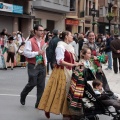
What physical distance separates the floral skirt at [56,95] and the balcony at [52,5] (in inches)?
1281

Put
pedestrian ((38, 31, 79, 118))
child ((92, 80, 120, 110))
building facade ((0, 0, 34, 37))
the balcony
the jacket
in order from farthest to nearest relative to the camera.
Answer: the balcony
building facade ((0, 0, 34, 37))
the jacket
pedestrian ((38, 31, 79, 118))
child ((92, 80, 120, 110))

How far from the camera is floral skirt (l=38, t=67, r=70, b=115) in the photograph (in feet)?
26.7

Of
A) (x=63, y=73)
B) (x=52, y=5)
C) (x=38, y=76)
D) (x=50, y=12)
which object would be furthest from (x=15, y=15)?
(x=63, y=73)

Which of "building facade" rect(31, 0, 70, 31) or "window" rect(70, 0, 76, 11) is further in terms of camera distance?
"window" rect(70, 0, 76, 11)

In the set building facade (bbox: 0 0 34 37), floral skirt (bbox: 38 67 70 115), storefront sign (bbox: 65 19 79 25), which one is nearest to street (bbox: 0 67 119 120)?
floral skirt (bbox: 38 67 70 115)

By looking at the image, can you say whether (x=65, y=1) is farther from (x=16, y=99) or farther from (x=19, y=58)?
(x=16, y=99)

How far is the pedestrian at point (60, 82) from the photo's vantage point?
8.09m

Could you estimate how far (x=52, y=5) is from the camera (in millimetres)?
43188

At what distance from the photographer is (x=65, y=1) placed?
1869 inches

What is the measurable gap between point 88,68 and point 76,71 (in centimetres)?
37

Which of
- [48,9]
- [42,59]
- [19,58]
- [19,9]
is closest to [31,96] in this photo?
[42,59]

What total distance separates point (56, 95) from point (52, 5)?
35.5m

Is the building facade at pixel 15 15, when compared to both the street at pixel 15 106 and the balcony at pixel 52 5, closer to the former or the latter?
the balcony at pixel 52 5

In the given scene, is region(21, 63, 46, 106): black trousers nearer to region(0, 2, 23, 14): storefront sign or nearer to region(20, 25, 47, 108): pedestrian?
region(20, 25, 47, 108): pedestrian
